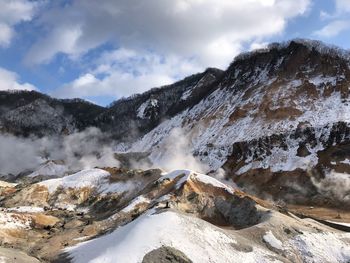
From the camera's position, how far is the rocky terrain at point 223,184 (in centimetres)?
3241

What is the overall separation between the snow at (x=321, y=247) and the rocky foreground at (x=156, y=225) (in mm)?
67

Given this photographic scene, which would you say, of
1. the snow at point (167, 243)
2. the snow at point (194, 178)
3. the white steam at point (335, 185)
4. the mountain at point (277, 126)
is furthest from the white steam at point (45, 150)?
the snow at point (167, 243)

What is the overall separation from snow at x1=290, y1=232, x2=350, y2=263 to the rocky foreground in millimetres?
67

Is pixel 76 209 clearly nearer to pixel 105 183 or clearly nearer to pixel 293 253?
pixel 105 183

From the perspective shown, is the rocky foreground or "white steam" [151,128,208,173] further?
"white steam" [151,128,208,173]

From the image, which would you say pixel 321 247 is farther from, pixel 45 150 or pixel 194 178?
pixel 45 150

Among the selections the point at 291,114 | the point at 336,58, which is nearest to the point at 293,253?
the point at 291,114

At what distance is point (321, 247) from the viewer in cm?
3484

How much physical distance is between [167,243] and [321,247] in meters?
11.5

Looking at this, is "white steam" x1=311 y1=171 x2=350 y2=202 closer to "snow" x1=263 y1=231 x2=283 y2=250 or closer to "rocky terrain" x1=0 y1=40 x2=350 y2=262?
"rocky terrain" x1=0 y1=40 x2=350 y2=262

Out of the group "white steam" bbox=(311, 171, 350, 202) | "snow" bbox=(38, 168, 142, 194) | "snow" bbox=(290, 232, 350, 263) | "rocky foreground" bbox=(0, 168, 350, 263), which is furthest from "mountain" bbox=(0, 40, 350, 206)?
"snow" bbox=(290, 232, 350, 263)

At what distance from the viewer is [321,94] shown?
103m

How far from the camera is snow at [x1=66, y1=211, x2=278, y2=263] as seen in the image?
95.5ft

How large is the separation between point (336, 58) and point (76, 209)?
69.1 m
